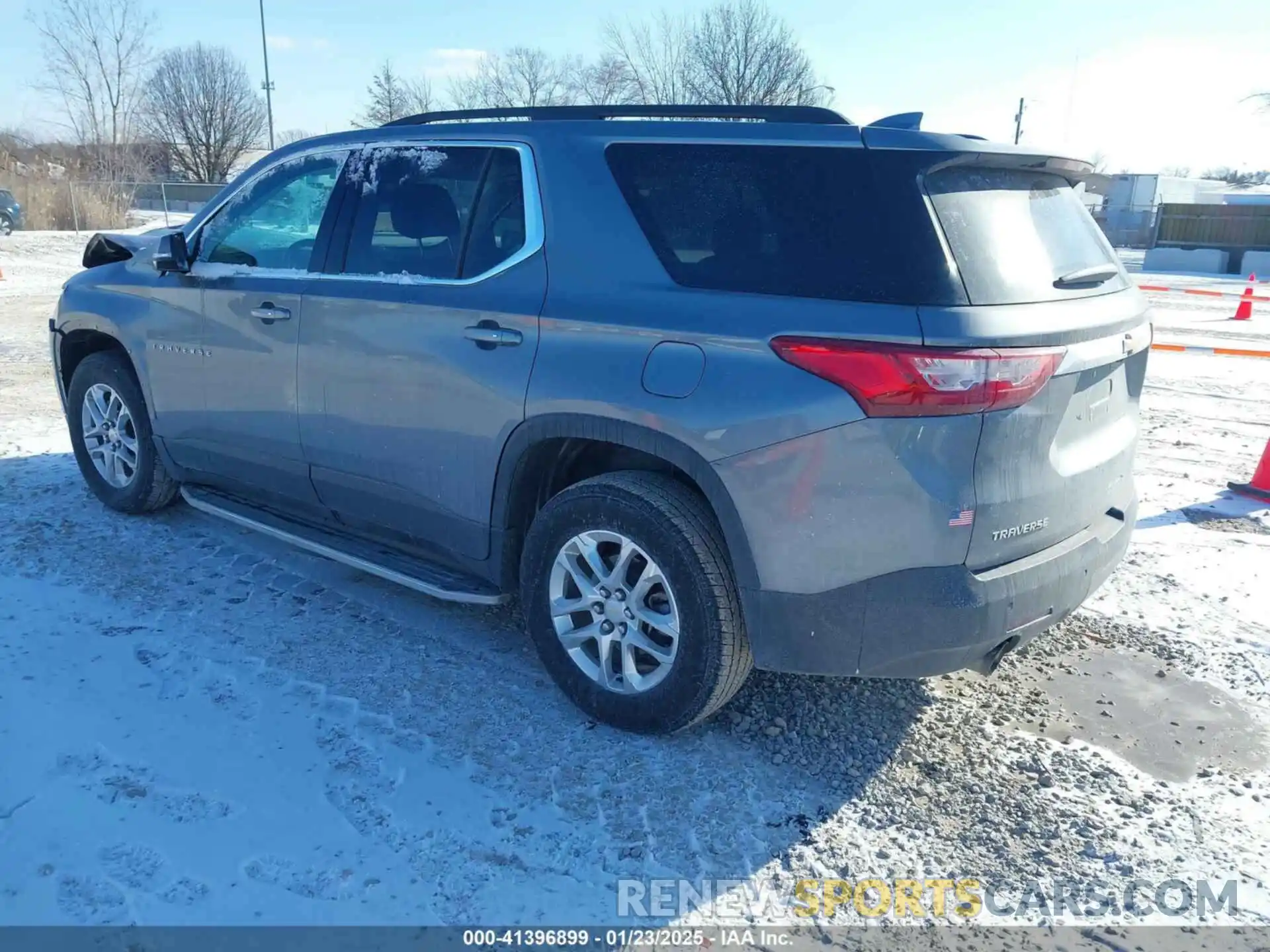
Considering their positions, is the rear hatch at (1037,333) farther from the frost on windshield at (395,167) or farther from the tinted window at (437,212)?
the frost on windshield at (395,167)

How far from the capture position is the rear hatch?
2666 millimetres

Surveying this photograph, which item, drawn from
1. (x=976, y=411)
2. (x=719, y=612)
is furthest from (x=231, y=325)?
(x=976, y=411)

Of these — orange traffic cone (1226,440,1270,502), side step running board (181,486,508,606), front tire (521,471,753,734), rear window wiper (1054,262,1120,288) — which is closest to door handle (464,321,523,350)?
front tire (521,471,753,734)

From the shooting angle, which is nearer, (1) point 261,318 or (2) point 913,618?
(2) point 913,618

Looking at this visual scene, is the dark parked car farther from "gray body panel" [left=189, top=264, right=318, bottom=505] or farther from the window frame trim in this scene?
the window frame trim

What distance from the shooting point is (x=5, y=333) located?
36.0ft

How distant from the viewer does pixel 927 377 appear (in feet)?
8.49

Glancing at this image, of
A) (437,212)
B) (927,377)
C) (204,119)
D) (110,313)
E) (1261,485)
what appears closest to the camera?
(927,377)

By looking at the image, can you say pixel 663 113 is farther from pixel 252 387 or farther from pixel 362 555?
pixel 252 387

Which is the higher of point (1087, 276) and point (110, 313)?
point (1087, 276)

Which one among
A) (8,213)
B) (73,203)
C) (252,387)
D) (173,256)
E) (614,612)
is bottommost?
(614,612)

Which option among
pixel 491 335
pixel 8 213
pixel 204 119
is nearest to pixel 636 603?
pixel 491 335

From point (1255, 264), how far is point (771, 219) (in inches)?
1247

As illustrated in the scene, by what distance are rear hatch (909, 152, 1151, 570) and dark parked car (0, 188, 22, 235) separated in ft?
93.4
